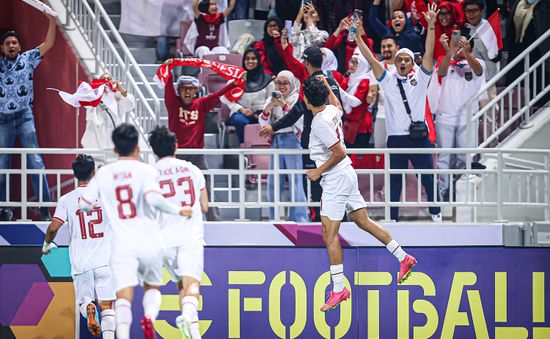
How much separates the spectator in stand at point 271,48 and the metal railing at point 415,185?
1.34 meters

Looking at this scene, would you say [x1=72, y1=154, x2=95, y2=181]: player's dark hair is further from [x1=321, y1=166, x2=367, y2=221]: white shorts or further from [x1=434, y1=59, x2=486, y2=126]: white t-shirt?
[x1=434, y1=59, x2=486, y2=126]: white t-shirt

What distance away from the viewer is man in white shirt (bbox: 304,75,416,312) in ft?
41.6

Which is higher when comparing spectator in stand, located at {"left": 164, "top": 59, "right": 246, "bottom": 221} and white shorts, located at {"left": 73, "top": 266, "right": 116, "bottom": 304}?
spectator in stand, located at {"left": 164, "top": 59, "right": 246, "bottom": 221}

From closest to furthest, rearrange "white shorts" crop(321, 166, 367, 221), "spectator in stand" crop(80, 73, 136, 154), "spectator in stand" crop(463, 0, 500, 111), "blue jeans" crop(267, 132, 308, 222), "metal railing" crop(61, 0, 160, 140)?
"white shorts" crop(321, 166, 367, 221)
"blue jeans" crop(267, 132, 308, 222)
"spectator in stand" crop(80, 73, 136, 154)
"metal railing" crop(61, 0, 160, 140)
"spectator in stand" crop(463, 0, 500, 111)

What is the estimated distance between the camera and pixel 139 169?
1093cm

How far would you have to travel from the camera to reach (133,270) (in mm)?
11000

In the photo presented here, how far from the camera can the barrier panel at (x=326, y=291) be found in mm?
13836

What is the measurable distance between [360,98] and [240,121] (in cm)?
146

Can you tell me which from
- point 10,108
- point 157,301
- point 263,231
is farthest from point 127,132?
point 10,108

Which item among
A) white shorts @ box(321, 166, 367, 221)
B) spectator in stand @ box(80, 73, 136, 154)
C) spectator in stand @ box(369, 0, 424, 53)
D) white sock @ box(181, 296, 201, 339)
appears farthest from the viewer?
spectator in stand @ box(369, 0, 424, 53)

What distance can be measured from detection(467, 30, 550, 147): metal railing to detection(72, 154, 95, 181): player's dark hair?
14.2ft

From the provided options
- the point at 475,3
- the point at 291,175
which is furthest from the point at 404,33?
the point at 291,175

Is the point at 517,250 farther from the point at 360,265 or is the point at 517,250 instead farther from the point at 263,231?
A: the point at 263,231

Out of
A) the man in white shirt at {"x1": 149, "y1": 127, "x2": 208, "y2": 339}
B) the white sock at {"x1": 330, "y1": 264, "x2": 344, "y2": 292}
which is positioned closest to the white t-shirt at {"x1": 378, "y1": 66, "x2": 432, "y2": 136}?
the white sock at {"x1": 330, "y1": 264, "x2": 344, "y2": 292}
